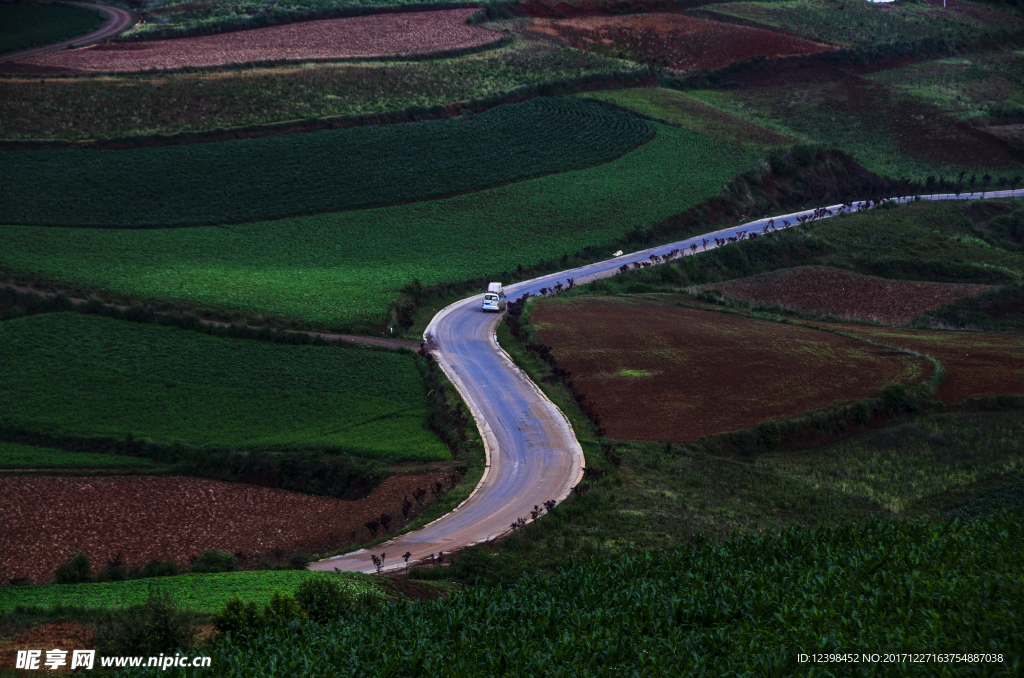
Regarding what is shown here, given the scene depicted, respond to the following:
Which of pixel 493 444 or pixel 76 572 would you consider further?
pixel 493 444

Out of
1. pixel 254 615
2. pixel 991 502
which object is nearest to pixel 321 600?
pixel 254 615

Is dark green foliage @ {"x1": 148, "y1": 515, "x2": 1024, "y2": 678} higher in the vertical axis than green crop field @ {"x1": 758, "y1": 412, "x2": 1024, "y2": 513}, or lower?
Answer: higher

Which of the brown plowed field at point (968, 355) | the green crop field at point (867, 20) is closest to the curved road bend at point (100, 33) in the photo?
the green crop field at point (867, 20)

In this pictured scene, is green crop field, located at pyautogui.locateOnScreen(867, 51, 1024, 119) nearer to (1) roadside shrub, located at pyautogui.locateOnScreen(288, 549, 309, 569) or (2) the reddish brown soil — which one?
(1) roadside shrub, located at pyautogui.locateOnScreen(288, 549, 309, 569)

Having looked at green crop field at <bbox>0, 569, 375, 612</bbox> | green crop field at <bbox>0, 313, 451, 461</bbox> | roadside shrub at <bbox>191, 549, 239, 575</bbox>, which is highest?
green crop field at <bbox>0, 569, 375, 612</bbox>

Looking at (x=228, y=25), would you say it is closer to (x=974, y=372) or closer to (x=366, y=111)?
(x=366, y=111)

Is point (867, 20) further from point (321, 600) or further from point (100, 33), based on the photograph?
point (321, 600)

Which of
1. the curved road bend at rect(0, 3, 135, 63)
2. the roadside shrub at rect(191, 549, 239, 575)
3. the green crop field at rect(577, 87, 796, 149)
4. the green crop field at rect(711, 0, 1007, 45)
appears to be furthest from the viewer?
the green crop field at rect(711, 0, 1007, 45)

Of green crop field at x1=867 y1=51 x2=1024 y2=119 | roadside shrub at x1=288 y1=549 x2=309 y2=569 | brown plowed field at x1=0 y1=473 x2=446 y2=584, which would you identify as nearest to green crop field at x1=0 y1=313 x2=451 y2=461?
brown plowed field at x1=0 y1=473 x2=446 y2=584
